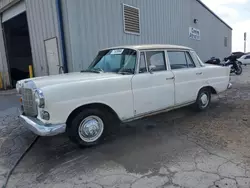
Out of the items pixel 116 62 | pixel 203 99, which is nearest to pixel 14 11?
pixel 116 62

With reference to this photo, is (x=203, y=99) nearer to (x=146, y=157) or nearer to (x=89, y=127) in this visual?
(x=146, y=157)

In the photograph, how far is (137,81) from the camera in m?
3.81

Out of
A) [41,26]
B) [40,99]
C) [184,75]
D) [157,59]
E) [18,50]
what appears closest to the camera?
[40,99]

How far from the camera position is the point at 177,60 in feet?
15.3

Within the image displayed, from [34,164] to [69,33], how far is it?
456 centimetres

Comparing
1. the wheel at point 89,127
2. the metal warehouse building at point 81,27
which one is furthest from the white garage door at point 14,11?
the wheel at point 89,127

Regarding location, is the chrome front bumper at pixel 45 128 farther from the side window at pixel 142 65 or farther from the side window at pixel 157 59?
the side window at pixel 157 59

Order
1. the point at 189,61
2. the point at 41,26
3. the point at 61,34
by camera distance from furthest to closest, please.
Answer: the point at 41,26
the point at 61,34
the point at 189,61

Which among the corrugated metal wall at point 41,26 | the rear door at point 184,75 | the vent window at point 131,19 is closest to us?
the rear door at point 184,75

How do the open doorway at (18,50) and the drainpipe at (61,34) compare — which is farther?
the open doorway at (18,50)

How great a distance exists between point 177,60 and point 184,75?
0.36 metres

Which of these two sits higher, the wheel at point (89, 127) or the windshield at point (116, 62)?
the windshield at point (116, 62)

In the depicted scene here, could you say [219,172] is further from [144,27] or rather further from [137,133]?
[144,27]

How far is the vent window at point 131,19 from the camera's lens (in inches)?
332
